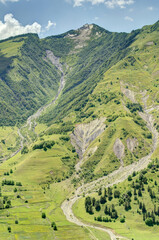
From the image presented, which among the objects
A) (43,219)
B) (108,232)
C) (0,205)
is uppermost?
(0,205)

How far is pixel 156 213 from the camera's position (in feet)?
601

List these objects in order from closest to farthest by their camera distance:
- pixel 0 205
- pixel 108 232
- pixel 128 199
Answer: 1. pixel 108 232
2. pixel 0 205
3. pixel 128 199

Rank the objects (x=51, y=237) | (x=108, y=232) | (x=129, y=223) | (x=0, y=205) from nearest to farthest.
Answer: (x=51, y=237)
(x=108, y=232)
(x=129, y=223)
(x=0, y=205)

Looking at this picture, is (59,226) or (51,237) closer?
(51,237)

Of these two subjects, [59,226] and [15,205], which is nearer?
[59,226]

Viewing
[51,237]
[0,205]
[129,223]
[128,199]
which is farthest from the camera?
[128,199]

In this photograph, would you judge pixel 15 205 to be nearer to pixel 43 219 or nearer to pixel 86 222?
pixel 43 219

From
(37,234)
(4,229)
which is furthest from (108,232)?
(4,229)

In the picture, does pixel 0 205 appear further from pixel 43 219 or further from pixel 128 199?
pixel 128 199

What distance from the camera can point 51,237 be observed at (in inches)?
6024

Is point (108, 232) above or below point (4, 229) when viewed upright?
below

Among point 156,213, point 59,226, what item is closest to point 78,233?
point 59,226

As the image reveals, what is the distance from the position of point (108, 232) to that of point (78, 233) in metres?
17.7

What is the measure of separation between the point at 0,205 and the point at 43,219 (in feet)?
102
